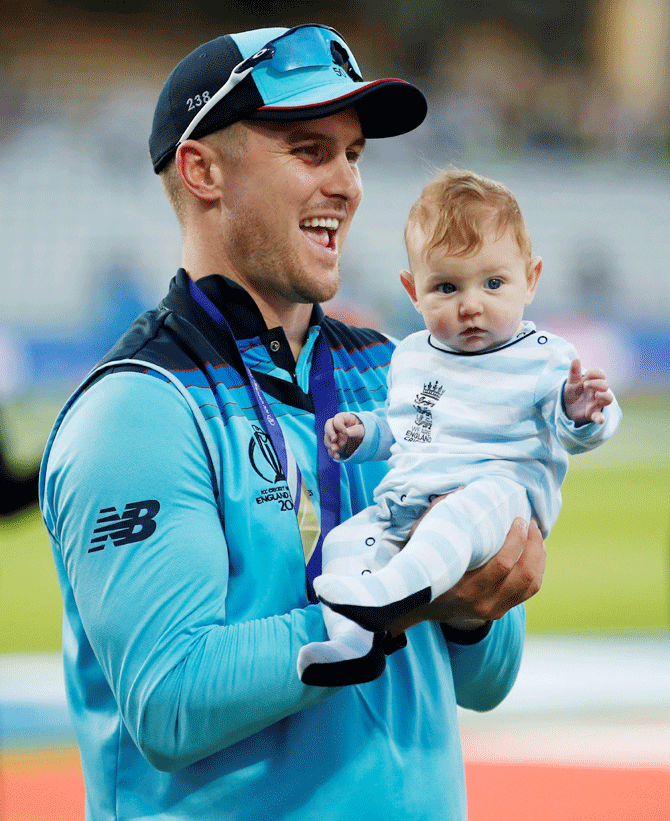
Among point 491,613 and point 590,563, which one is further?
point 590,563

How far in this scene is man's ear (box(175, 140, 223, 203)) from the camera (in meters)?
1.87

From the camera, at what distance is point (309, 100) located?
1.78 metres

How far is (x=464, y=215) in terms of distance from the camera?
5.96 feet

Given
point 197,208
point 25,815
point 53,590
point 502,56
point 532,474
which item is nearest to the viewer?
point 532,474

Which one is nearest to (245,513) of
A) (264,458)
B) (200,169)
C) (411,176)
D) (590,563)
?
(264,458)

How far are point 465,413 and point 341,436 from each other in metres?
0.25

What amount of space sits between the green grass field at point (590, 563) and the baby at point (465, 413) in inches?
99.8

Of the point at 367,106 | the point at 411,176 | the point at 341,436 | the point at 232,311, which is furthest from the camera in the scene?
the point at 411,176

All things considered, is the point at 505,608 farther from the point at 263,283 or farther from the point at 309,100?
the point at 309,100

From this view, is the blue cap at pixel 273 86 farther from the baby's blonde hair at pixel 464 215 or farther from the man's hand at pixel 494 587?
the man's hand at pixel 494 587

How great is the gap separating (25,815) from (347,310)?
474 inches

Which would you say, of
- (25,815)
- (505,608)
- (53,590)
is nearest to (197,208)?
(505,608)

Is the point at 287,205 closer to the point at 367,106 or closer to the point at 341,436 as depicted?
the point at 367,106

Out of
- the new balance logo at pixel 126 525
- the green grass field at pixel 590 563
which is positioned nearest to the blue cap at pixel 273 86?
the new balance logo at pixel 126 525
